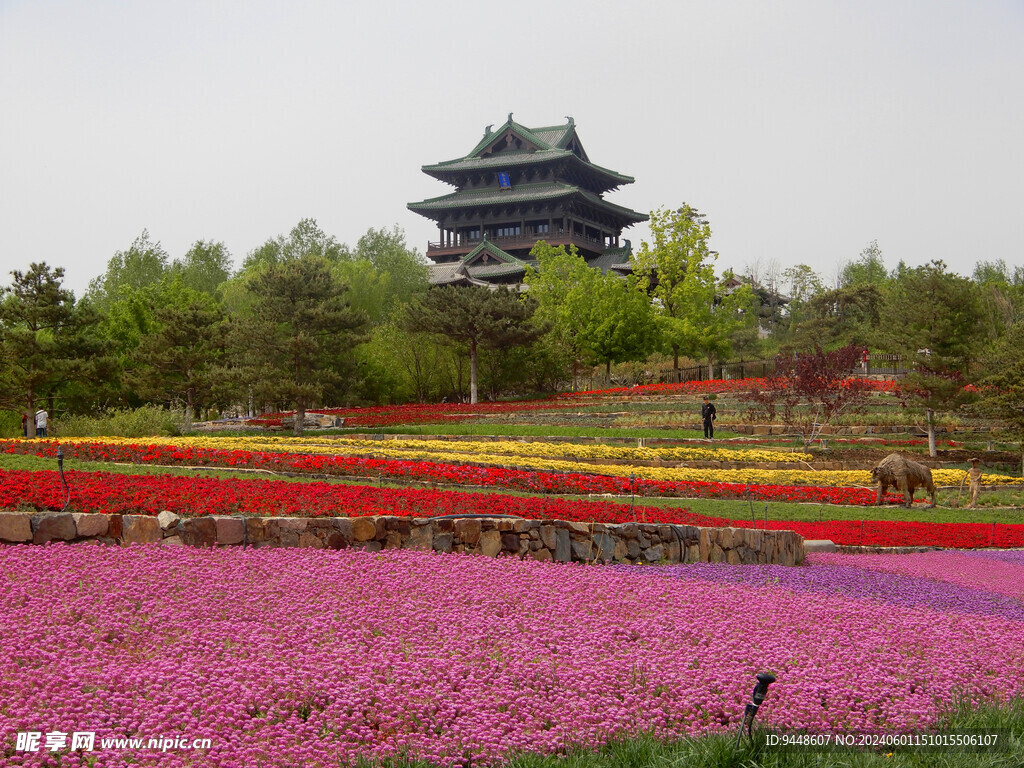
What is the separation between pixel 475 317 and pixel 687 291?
558 inches

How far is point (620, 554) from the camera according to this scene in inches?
429

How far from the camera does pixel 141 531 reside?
8680 millimetres

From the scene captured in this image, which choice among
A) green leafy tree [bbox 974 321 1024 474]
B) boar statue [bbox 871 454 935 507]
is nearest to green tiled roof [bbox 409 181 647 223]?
green leafy tree [bbox 974 321 1024 474]

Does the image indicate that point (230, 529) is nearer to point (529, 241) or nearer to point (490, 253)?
point (490, 253)

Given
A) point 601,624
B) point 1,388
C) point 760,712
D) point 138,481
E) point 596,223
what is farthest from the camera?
point 596,223

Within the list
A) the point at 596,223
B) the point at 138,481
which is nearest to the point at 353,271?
the point at 596,223

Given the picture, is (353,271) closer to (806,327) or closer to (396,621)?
(806,327)

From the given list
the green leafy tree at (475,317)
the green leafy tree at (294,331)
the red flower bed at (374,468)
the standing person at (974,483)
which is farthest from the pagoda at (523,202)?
the red flower bed at (374,468)

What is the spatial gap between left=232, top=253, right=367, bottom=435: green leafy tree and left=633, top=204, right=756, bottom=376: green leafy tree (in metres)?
21.3

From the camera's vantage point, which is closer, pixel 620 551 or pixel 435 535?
pixel 435 535

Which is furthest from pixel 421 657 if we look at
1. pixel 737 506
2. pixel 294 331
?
pixel 294 331

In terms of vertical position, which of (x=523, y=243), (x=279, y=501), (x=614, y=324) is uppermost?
(x=523, y=243)

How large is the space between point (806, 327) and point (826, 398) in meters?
28.7

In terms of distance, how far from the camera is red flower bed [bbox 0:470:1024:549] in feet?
31.0
